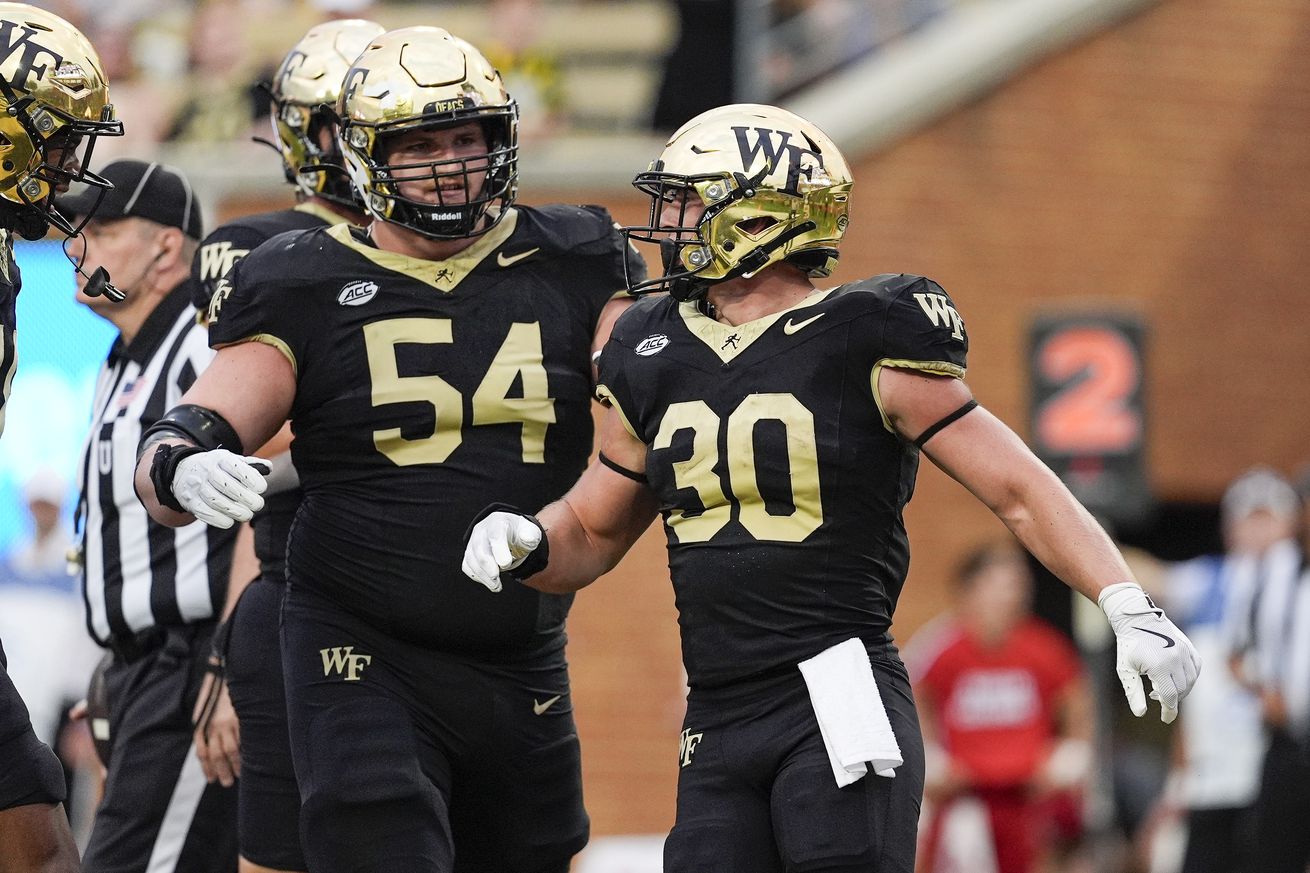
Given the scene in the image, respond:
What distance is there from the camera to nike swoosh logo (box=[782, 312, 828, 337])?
4.28 m

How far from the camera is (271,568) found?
17.3ft

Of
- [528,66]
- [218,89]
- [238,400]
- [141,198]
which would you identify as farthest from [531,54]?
[238,400]

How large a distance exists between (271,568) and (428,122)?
1253mm

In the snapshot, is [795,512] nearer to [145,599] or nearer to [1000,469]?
[1000,469]

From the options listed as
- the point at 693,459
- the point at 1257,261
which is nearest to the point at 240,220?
the point at 693,459

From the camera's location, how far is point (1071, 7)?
11945 mm

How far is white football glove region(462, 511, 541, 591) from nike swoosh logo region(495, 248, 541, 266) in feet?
2.26

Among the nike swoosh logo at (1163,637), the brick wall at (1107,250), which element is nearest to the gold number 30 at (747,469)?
the nike swoosh logo at (1163,637)

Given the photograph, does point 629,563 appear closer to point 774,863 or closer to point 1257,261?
point 1257,261

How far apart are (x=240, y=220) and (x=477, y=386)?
108cm

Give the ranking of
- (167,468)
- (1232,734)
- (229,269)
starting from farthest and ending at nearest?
(1232,734)
(229,269)
(167,468)

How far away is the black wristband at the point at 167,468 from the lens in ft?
14.2

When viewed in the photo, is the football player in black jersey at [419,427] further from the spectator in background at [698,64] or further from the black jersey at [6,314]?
the spectator in background at [698,64]

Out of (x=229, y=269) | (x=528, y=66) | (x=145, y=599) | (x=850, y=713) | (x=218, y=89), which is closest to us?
(x=850, y=713)
